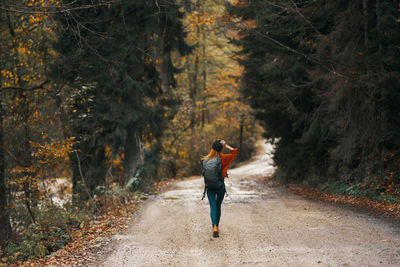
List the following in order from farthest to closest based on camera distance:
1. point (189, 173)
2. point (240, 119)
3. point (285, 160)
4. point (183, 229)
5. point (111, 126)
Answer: point (240, 119), point (189, 173), point (285, 160), point (111, 126), point (183, 229)

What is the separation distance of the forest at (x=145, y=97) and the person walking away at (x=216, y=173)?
2.82m

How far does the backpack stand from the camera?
301 inches

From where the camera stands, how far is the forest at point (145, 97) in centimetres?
1057

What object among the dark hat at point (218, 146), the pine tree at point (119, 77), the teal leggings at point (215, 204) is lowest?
the teal leggings at point (215, 204)

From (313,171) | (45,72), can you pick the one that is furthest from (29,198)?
(313,171)

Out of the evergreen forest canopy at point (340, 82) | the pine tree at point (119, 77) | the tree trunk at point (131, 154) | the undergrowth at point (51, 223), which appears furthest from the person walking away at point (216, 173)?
the tree trunk at point (131, 154)

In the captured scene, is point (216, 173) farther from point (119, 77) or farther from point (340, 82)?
point (119, 77)

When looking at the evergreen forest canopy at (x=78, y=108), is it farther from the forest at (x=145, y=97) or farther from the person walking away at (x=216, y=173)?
the person walking away at (x=216, y=173)

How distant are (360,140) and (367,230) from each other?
5496 mm

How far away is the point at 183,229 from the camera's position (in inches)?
336

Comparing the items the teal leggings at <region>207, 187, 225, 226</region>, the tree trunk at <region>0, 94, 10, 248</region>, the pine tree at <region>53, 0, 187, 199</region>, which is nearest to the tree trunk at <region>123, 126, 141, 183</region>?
the pine tree at <region>53, 0, 187, 199</region>

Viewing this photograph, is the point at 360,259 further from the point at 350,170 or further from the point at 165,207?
the point at 350,170

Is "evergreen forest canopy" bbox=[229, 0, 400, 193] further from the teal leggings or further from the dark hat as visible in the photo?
the teal leggings

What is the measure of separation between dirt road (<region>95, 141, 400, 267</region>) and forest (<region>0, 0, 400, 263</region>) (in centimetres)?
242
